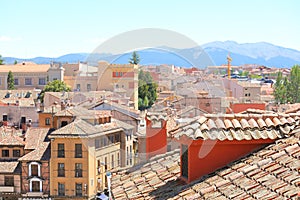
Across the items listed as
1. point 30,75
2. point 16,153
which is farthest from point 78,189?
point 30,75

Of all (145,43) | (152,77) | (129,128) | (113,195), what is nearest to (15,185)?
(129,128)

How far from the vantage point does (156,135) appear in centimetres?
862

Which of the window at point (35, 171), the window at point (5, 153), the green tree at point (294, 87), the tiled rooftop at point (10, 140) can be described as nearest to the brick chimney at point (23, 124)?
the tiled rooftop at point (10, 140)

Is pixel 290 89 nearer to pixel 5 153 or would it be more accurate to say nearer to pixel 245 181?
pixel 5 153

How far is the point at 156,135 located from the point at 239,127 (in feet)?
11.5

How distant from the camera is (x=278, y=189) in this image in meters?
4.07

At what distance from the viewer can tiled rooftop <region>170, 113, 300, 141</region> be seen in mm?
5086

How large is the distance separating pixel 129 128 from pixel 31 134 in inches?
213

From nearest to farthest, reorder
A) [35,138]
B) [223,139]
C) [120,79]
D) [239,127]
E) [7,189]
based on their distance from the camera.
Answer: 1. [223,139]
2. [239,127]
3. [7,189]
4. [120,79]
5. [35,138]

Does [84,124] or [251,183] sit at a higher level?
[251,183]

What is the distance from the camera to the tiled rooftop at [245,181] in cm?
418

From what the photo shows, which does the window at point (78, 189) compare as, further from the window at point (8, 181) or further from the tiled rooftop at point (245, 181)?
the tiled rooftop at point (245, 181)

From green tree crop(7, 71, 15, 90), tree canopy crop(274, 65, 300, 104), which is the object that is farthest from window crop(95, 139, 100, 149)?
green tree crop(7, 71, 15, 90)

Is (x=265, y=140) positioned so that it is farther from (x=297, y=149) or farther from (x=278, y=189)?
(x=278, y=189)
